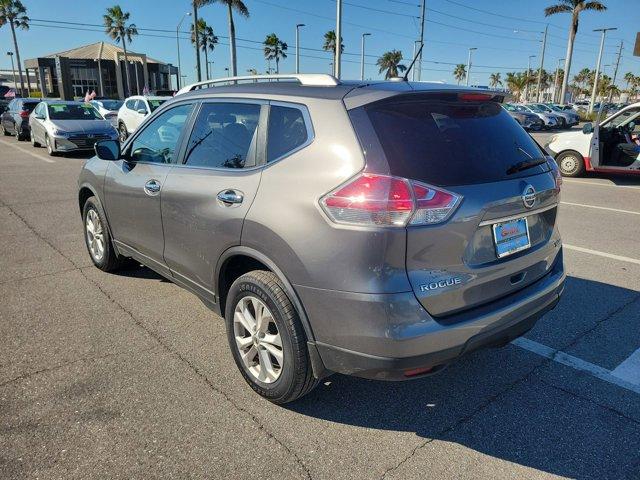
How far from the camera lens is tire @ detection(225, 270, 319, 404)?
2568 mm

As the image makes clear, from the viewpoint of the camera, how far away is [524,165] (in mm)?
2822

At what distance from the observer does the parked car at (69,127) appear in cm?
1454

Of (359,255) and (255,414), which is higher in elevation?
(359,255)

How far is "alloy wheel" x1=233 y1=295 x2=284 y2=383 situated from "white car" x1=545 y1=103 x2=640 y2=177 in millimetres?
10594

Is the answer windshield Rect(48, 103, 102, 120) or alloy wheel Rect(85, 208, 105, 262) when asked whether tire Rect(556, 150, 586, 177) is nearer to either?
alloy wheel Rect(85, 208, 105, 262)

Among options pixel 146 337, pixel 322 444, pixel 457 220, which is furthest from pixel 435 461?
pixel 146 337

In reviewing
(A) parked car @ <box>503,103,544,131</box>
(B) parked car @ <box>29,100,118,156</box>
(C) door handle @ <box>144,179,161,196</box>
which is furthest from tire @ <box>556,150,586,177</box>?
(A) parked car @ <box>503,103,544,131</box>

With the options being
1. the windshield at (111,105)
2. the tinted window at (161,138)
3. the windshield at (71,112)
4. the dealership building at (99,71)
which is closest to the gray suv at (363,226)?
the tinted window at (161,138)

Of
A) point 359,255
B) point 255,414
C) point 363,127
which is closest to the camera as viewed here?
point 359,255

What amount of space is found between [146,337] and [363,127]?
2342 millimetres

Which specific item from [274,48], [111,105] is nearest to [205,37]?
[274,48]

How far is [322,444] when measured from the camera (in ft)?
8.43

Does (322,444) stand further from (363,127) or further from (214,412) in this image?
(363,127)

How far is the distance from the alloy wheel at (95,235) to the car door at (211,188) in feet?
5.04
